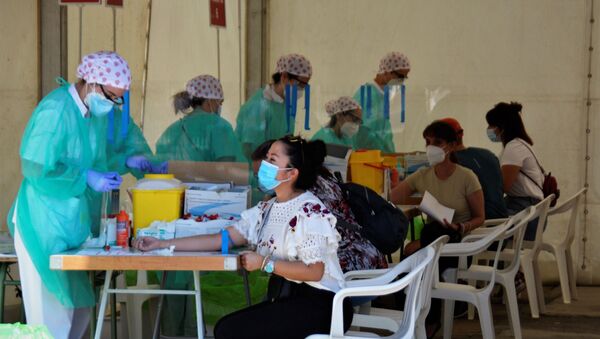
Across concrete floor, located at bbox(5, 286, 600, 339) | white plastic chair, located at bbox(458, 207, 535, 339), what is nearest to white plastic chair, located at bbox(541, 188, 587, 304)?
concrete floor, located at bbox(5, 286, 600, 339)

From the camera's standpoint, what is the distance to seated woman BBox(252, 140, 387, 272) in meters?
4.11

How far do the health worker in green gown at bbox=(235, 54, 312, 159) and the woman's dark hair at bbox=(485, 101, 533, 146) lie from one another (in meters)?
1.38

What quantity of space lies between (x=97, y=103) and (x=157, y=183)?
41 centimetres

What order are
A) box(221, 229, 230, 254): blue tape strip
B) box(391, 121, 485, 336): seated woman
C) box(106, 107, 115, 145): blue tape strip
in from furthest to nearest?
box(391, 121, 485, 336): seated woman
box(106, 107, 115, 145): blue tape strip
box(221, 229, 230, 254): blue tape strip

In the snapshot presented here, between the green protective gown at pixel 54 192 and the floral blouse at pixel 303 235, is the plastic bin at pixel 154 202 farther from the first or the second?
the floral blouse at pixel 303 235

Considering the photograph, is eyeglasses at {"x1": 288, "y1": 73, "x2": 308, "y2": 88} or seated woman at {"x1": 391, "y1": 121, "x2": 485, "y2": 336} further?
eyeglasses at {"x1": 288, "y1": 73, "x2": 308, "y2": 88}

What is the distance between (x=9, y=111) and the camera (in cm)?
579

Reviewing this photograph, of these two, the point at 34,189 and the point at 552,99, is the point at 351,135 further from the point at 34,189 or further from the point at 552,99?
the point at 34,189

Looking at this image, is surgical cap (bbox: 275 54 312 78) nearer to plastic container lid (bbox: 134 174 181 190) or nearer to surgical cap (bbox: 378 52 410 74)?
surgical cap (bbox: 378 52 410 74)

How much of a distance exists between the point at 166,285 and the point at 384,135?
10.5 feet

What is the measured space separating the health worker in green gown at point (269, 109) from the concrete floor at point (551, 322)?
56.2 inches

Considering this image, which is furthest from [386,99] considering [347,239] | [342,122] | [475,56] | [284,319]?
[284,319]

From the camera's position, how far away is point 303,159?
3.58 metres

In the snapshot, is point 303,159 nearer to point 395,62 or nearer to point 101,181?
point 101,181
